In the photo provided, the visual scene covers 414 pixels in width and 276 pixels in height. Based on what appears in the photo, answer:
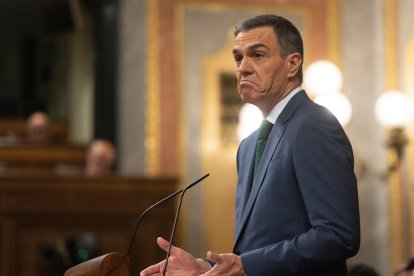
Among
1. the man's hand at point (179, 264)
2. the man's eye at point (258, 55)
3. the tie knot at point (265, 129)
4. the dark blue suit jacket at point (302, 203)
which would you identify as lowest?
the man's hand at point (179, 264)

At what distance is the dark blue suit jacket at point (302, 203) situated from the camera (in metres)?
2.38

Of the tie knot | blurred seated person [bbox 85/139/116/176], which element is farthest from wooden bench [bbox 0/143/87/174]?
the tie knot

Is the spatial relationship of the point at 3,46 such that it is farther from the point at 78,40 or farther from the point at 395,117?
the point at 395,117

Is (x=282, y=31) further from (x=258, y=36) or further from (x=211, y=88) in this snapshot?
(x=211, y=88)

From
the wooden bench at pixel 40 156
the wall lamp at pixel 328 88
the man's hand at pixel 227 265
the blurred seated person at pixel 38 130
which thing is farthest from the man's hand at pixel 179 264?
the blurred seated person at pixel 38 130

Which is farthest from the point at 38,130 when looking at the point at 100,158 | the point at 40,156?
the point at 100,158

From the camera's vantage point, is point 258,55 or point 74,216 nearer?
point 258,55

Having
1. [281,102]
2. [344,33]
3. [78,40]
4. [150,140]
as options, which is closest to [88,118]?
[78,40]

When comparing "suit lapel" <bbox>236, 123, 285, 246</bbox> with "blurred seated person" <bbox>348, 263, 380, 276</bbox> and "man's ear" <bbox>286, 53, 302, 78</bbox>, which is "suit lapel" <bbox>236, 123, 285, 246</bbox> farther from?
"blurred seated person" <bbox>348, 263, 380, 276</bbox>

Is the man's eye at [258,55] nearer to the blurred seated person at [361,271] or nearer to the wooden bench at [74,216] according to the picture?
the blurred seated person at [361,271]

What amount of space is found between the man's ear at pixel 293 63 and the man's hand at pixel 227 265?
541 mm

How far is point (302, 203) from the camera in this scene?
2.46m

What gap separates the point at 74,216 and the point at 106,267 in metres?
5.03

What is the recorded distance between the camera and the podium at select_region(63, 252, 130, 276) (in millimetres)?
2381
